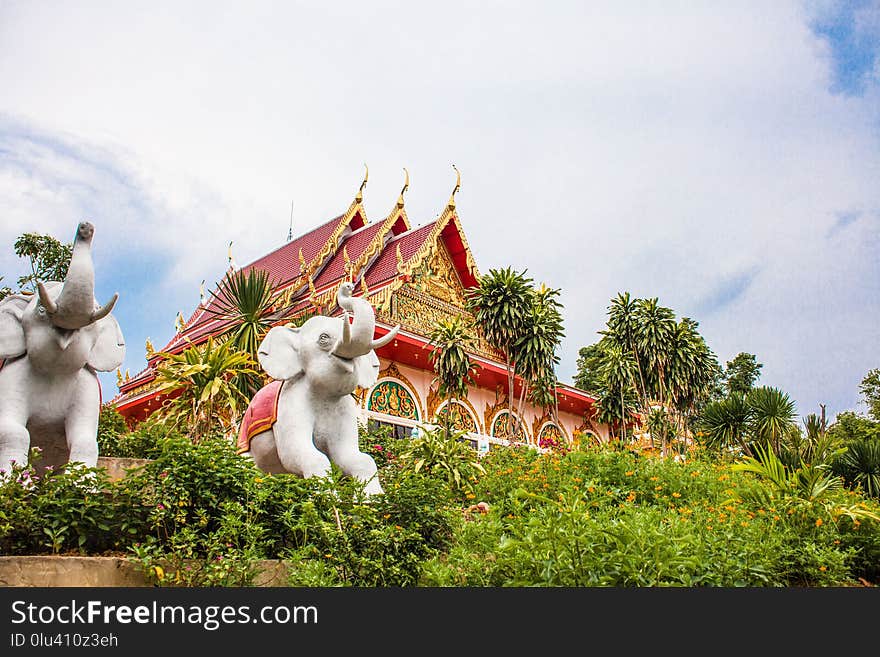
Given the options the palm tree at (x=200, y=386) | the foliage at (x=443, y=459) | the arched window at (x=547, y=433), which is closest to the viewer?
the foliage at (x=443, y=459)

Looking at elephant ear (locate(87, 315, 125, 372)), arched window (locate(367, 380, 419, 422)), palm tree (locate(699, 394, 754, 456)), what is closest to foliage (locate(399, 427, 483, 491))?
elephant ear (locate(87, 315, 125, 372))

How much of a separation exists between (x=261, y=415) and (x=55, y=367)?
158cm

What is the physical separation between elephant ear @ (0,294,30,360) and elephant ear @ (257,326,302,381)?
1.63 metres

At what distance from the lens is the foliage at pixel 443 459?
8656 mm

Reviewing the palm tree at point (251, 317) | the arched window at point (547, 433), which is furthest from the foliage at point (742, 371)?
the palm tree at point (251, 317)

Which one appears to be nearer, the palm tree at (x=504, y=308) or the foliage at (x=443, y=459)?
the foliage at (x=443, y=459)

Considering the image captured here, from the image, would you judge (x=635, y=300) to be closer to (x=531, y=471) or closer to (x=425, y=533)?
(x=531, y=471)

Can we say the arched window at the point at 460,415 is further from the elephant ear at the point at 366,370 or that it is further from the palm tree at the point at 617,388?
the elephant ear at the point at 366,370

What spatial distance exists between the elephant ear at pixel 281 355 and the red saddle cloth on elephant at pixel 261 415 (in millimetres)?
189

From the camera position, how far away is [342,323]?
6137mm

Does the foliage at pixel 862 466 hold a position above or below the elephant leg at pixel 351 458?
above

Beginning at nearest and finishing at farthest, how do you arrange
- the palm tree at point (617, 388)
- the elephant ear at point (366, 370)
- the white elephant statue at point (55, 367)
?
1. the white elephant statue at point (55, 367)
2. the elephant ear at point (366, 370)
3. the palm tree at point (617, 388)

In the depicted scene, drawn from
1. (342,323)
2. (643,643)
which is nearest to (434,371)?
(342,323)

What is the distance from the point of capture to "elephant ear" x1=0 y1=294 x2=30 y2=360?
520cm
